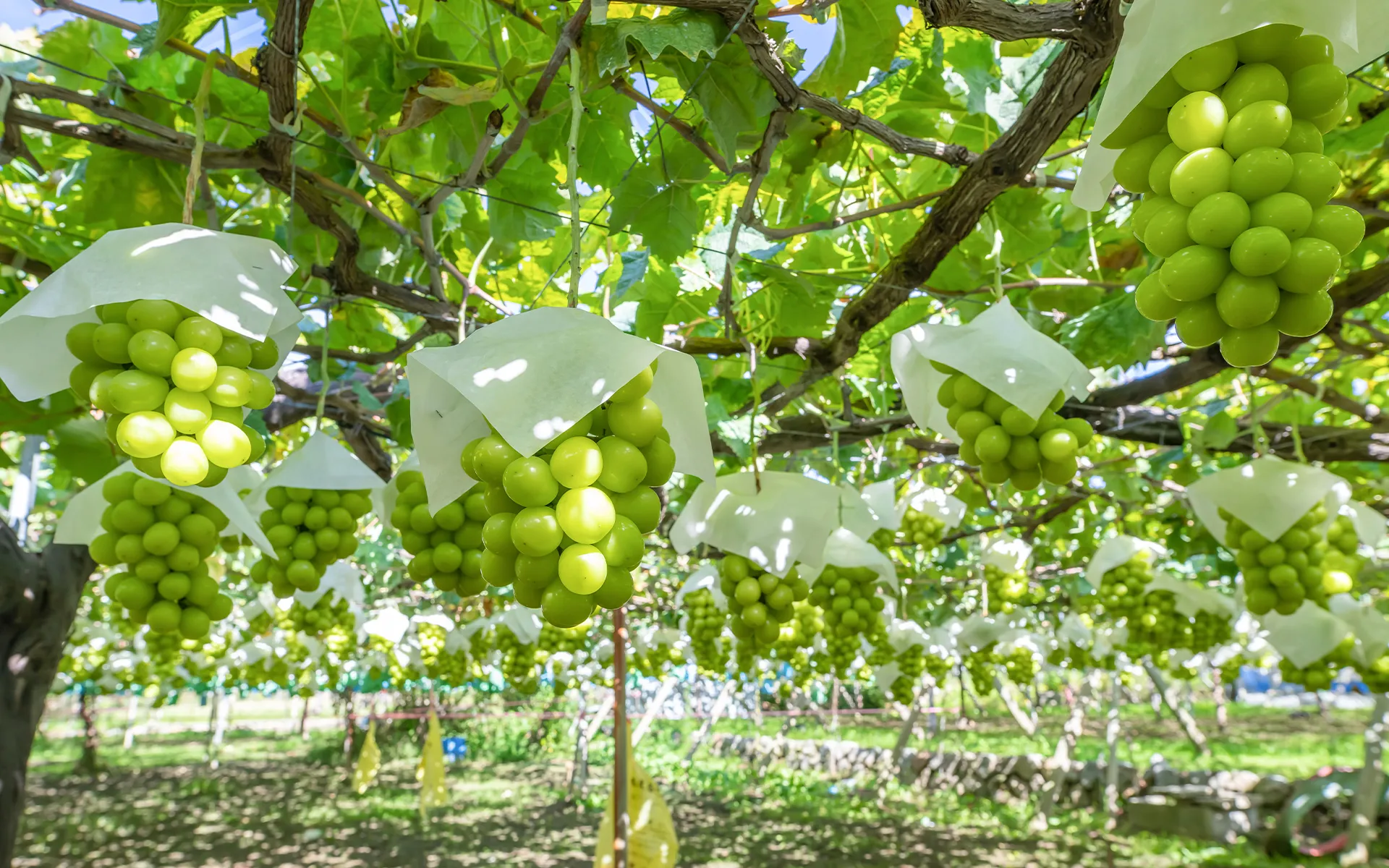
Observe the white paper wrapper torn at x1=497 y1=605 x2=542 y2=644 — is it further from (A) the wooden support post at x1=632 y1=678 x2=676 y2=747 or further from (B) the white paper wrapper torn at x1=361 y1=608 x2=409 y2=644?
(A) the wooden support post at x1=632 y1=678 x2=676 y2=747

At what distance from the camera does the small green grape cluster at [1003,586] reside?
3.98m

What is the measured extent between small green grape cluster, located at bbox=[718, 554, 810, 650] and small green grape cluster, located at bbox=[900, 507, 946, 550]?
1878 millimetres

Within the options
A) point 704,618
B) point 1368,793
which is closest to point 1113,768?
point 1368,793

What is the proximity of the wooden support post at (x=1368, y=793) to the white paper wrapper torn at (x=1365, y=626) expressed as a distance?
309 centimetres

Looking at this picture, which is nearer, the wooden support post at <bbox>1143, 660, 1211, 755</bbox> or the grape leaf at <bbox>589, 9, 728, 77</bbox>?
the grape leaf at <bbox>589, 9, 728, 77</bbox>

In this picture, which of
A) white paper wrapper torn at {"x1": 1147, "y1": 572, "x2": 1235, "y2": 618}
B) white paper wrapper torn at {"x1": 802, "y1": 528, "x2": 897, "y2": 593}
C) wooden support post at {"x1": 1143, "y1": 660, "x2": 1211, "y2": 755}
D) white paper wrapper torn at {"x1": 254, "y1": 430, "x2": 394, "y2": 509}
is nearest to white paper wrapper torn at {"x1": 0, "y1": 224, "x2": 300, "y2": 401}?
white paper wrapper torn at {"x1": 254, "y1": 430, "x2": 394, "y2": 509}

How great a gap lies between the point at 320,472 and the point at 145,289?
1.78ft

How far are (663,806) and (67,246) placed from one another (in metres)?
3.21

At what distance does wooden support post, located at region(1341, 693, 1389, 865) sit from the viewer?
551 cm

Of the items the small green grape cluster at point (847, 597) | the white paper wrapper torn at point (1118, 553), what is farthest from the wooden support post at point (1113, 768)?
the small green grape cluster at point (847, 597)

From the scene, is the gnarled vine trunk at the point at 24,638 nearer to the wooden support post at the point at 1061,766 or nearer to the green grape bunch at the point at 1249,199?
the green grape bunch at the point at 1249,199

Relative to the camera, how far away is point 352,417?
7.46 ft

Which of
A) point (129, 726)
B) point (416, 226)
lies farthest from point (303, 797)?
point (416, 226)

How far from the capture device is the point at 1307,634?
278 cm
